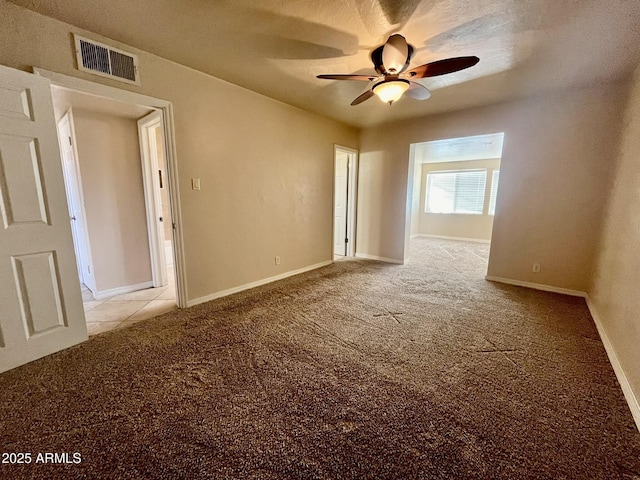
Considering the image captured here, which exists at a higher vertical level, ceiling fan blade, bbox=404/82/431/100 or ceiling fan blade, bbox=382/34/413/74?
ceiling fan blade, bbox=382/34/413/74

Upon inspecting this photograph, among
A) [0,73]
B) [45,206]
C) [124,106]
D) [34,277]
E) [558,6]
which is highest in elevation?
[558,6]

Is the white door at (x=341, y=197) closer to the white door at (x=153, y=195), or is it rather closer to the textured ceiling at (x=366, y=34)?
the textured ceiling at (x=366, y=34)

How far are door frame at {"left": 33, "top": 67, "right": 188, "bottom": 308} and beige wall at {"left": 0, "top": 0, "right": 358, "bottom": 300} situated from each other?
0.05 metres

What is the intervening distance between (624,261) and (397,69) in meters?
2.36

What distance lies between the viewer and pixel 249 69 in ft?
8.60

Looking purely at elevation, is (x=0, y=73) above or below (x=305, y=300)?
above

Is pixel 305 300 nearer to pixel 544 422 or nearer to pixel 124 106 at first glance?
pixel 544 422

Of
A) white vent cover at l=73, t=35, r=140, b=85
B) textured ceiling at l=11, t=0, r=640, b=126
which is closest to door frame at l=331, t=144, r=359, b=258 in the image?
textured ceiling at l=11, t=0, r=640, b=126

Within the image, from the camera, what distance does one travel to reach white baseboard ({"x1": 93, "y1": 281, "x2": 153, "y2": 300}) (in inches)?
128

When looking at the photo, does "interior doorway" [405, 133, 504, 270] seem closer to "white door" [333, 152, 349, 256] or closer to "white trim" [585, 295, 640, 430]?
"white door" [333, 152, 349, 256]

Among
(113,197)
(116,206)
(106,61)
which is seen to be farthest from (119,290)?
(106,61)

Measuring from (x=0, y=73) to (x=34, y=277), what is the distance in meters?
1.35

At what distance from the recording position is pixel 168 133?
8.44ft

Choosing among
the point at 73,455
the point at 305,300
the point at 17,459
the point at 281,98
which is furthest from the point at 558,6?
the point at 17,459
